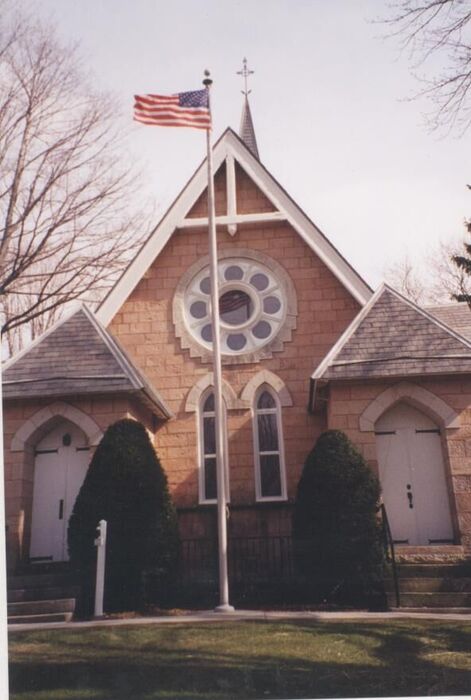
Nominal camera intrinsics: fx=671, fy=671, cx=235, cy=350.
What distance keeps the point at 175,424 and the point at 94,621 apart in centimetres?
473

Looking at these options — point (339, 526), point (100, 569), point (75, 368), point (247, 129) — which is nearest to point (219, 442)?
point (339, 526)

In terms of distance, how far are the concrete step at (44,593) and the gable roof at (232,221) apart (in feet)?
17.5

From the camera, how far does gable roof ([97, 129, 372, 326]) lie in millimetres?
13109

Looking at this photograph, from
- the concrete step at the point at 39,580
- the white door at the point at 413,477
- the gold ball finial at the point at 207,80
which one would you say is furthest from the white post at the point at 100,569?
the gold ball finial at the point at 207,80

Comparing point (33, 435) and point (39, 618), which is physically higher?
point (33, 435)

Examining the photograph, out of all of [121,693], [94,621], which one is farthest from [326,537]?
[121,693]

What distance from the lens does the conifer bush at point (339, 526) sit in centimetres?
947

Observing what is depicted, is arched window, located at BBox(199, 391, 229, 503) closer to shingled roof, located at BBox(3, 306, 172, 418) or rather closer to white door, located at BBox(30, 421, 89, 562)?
shingled roof, located at BBox(3, 306, 172, 418)

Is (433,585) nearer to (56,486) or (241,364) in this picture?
(241,364)

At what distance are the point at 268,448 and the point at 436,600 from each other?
446 cm

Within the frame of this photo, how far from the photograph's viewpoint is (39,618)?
8.74m

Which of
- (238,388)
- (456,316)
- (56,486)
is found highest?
(456,316)

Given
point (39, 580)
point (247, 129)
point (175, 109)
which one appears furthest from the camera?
point (247, 129)

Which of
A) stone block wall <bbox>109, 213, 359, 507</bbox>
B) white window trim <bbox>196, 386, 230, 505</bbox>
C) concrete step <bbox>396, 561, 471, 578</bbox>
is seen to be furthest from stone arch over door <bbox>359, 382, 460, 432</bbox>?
white window trim <bbox>196, 386, 230, 505</bbox>
